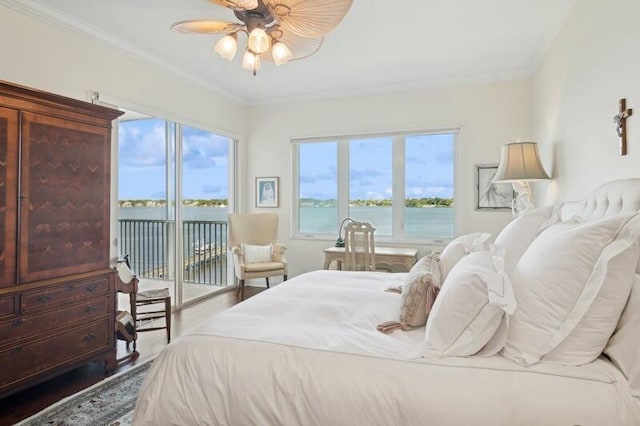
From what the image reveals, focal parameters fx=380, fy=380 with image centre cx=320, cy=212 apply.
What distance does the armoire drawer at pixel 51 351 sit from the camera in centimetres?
210

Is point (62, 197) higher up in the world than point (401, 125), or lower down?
lower down

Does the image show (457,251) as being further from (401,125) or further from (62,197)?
(401,125)

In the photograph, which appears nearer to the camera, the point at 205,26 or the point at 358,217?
the point at 205,26

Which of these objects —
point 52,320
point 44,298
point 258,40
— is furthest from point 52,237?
point 258,40

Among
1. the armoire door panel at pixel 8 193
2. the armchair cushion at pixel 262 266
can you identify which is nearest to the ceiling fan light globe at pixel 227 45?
the armoire door panel at pixel 8 193

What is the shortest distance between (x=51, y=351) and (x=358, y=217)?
3.57 metres

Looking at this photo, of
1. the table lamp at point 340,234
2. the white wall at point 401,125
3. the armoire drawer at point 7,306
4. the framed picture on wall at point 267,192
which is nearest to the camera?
the armoire drawer at point 7,306

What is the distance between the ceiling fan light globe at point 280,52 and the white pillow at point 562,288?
1868 millimetres

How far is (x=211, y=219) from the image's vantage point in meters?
5.18

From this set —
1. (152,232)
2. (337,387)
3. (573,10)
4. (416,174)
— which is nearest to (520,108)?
(416,174)

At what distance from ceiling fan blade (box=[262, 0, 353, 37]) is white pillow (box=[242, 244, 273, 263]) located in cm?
300

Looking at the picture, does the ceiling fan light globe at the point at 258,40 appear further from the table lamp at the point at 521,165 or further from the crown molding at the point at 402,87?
the crown molding at the point at 402,87

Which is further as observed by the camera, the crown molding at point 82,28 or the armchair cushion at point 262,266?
the armchair cushion at point 262,266

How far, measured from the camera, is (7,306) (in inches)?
83.0
